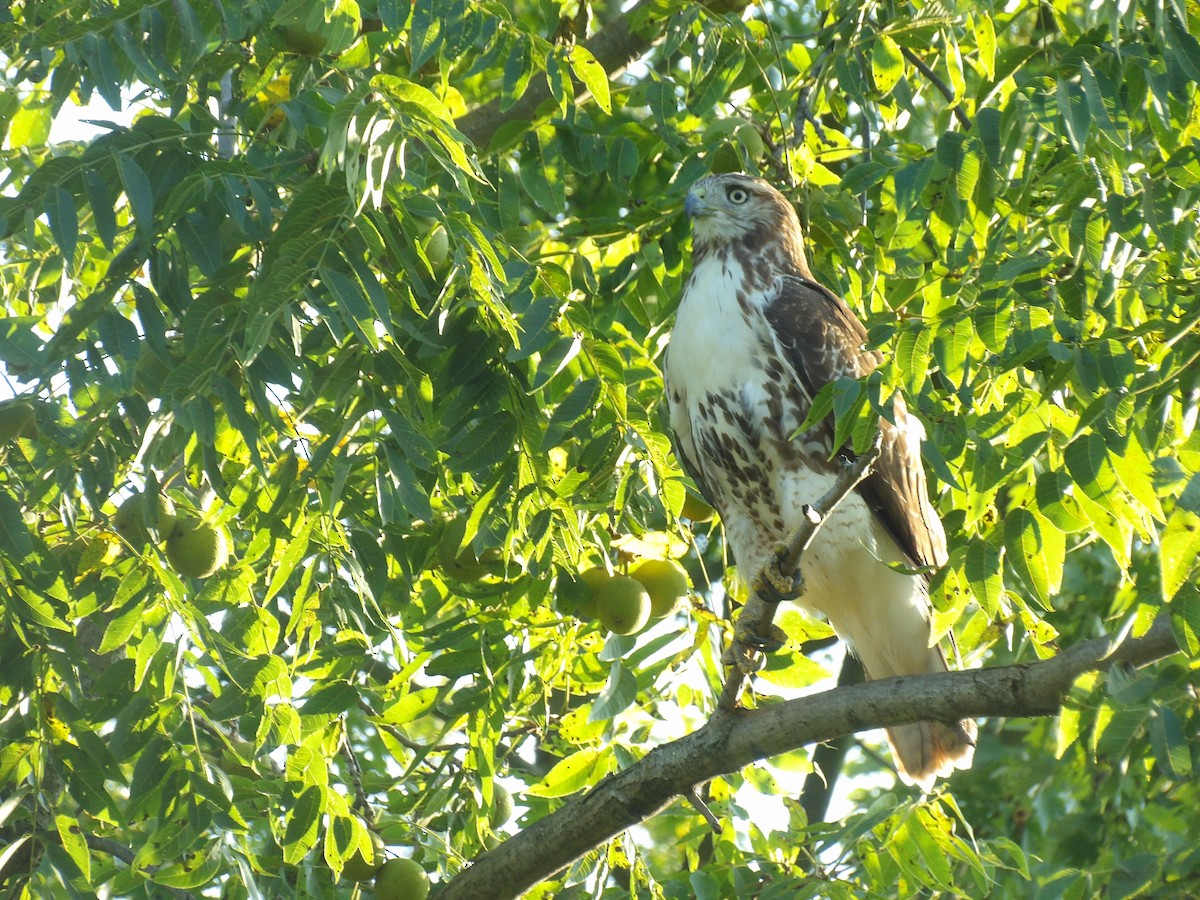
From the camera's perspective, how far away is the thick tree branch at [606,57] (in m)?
4.21

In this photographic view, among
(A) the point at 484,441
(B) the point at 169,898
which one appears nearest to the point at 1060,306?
(A) the point at 484,441

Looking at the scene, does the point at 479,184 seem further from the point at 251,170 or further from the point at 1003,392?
the point at 1003,392

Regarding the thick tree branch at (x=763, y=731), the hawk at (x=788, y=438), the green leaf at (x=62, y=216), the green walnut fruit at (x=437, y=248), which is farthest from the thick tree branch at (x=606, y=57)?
the thick tree branch at (x=763, y=731)

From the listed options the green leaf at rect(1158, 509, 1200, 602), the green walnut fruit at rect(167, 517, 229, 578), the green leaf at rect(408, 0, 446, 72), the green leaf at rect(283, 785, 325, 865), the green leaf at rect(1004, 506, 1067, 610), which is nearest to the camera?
the green leaf at rect(1158, 509, 1200, 602)

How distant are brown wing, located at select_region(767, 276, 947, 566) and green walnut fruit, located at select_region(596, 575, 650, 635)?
0.84 m

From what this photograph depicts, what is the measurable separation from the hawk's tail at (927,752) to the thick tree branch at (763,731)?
1.27 meters

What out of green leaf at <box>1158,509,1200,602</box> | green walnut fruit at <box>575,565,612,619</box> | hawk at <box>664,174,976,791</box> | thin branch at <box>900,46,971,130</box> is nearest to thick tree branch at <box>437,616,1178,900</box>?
green walnut fruit at <box>575,565,612,619</box>

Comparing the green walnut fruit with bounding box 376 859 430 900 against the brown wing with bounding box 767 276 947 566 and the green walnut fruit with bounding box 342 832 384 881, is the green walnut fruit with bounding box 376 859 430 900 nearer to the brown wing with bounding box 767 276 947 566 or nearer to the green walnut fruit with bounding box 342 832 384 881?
the green walnut fruit with bounding box 342 832 384 881

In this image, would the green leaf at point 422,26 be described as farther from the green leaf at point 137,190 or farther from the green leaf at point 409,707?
the green leaf at point 409,707

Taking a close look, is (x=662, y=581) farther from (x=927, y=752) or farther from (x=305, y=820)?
(x=927, y=752)

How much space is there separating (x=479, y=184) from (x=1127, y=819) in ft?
7.48

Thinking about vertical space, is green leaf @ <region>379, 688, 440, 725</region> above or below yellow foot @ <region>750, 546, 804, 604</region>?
below

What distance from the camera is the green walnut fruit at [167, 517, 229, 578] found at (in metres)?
3.15

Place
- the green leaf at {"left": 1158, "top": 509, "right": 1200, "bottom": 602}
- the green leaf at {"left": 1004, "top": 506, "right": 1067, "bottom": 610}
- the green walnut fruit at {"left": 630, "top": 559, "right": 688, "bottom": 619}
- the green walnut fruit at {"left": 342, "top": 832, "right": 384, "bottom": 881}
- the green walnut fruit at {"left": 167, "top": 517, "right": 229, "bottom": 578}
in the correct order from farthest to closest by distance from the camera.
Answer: the green walnut fruit at {"left": 630, "top": 559, "right": 688, "bottom": 619}
the green walnut fruit at {"left": 342, "top": 832, "right": 384, "bottom": 881}
the green walnut fruit at {"left": 167, "top": 517, "right": 229, "bottom": 578}
the green leaf at {"left": 1004, "top": 506, "right": 1067, "bottom": 610}
the green leaf at {"left": 1158, "top": 509, "right": 1200, "bottom": 602}
